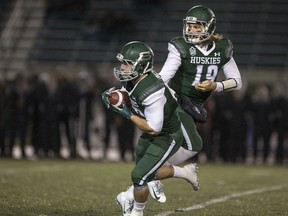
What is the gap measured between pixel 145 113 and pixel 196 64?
0.91m

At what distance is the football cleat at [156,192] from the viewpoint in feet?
18.4

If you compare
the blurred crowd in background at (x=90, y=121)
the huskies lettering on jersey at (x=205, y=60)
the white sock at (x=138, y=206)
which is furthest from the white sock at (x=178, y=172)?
the blurred crowd in background at (x=90, y=121)

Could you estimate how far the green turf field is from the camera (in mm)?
5910

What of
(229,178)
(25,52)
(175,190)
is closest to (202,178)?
(229,178)

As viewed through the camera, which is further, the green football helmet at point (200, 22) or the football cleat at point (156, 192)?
the green football helmet at point (200, 22)

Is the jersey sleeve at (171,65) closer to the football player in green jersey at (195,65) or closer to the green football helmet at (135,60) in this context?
the football player in green jersey at (195,65)

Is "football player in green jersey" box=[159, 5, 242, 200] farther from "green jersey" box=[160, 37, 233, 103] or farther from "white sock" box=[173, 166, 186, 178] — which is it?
"white sock" box=[173, 166, 186, 178]

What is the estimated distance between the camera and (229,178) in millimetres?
9438

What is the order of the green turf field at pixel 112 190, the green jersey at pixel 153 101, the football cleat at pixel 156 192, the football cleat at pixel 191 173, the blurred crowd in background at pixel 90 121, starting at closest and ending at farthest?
the green jersey at pixel 153 101 < the football cleat at pixel 156 192 < the football cleat at pixel 191 173 < the green turf field at pixel 112 190 < the blurred crowd in background at pixel 90 121

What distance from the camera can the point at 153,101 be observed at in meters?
5.03

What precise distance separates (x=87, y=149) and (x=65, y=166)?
4.96 ft

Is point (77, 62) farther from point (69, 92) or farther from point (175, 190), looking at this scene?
point (175, 190)

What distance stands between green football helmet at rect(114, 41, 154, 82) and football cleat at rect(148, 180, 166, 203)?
0.95m

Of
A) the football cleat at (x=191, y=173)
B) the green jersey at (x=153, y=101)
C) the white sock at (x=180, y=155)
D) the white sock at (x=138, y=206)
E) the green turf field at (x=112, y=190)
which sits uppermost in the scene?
the green jersey at (x=153, y=101)
